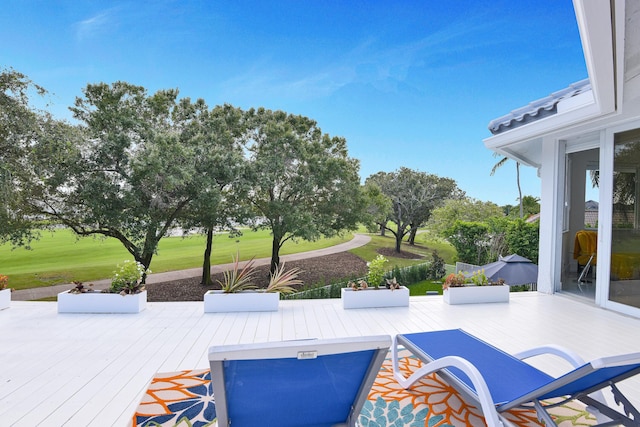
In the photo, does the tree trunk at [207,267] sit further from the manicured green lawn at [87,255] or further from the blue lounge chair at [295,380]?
the blue lounge chair at [295,380]

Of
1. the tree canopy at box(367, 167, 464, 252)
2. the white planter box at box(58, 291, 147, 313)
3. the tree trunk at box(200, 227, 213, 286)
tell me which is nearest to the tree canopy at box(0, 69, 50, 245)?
the white planter box at box(58, 291, 147, 313)

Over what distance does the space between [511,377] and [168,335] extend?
11.9 ft

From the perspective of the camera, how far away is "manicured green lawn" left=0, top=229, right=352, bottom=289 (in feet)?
40.2

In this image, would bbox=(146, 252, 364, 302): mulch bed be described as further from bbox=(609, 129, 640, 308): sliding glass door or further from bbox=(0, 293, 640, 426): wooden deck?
bbox=(609, 129, 640, 308): sliding glass door

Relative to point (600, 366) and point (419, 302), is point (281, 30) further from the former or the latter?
point (600, 366)

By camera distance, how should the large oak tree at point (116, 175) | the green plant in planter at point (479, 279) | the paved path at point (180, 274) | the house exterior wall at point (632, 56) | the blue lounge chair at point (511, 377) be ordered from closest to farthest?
the blue lounge chair at point (511, 377), the house exterior wall at point (632, 56), the green plant in planter at point (479, 279), the large oak tree at point (116, 175), the paved path at point (180, 274)

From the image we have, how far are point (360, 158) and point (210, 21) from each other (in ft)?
25.6

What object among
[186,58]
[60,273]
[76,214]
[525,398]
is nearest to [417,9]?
[186,58]

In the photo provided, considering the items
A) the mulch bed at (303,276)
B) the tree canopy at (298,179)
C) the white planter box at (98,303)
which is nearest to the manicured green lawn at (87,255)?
the mulch bed at (303,276)

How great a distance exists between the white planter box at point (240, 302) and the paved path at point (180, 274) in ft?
19.0

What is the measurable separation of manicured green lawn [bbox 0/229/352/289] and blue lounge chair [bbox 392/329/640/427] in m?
8.04

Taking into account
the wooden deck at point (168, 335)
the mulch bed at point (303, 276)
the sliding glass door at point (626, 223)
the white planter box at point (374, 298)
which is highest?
the sliding glass door at point (626, 223)

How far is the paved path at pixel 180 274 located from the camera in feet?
40.2

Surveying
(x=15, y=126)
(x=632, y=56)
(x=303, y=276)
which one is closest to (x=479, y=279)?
(x=632, y=56)
